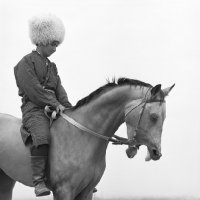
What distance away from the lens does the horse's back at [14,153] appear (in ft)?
14.3

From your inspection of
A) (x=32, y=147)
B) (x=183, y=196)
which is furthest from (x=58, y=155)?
(x=183, y=196)

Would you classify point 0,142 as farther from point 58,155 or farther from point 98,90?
point 98,90

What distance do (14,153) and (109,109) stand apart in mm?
989

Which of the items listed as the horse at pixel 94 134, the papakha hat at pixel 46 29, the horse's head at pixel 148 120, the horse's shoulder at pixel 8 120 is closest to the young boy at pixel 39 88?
the papakha hat at pixel 46 29

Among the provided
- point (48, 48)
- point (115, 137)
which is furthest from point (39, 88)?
point (115, 137)

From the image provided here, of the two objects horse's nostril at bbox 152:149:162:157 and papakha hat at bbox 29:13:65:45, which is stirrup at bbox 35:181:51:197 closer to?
horse's nostril at bbox 152:149:162:157

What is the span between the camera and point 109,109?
4.13 meters

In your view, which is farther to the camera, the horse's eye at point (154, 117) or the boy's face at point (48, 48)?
the boy's face at point (48, 48)

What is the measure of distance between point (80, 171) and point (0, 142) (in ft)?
3.09

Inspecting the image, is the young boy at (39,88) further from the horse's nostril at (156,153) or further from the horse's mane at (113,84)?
the horse's nostril at (156,153)

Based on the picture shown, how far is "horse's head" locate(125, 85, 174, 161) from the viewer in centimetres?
389

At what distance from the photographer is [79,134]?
420cm

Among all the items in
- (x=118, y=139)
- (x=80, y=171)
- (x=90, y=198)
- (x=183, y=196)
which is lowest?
(x=183, y=196)

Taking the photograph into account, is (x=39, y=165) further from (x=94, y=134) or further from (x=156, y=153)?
(x=156, y=153)
